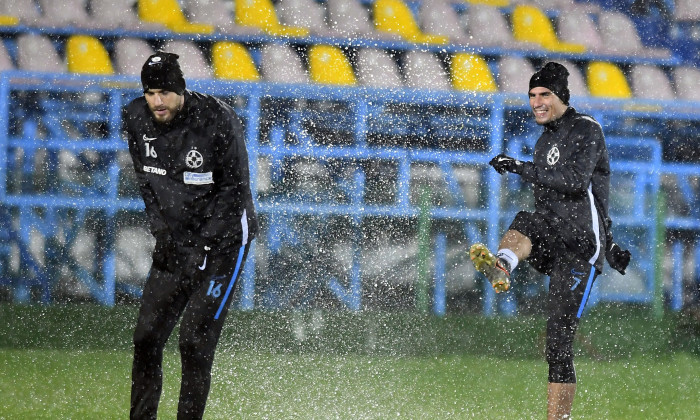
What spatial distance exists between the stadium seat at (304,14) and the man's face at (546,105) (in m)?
7.99

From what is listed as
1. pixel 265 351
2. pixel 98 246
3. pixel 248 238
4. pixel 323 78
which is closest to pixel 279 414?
pixel 248 238

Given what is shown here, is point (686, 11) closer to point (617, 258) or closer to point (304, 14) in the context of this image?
point (304, 14)

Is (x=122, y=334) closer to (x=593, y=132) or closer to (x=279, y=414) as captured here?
(x=279, y=414)

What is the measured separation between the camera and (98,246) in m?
11.4

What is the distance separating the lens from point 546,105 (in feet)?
16.4

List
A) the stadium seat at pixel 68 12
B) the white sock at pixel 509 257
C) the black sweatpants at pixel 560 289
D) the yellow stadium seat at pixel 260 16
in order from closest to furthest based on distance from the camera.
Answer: the black sweatpants at pixel 560 289
the white sock at pixel 509 257
the stadium seat at pixel 68 12
the yellow stadium seat at pixel 260 16

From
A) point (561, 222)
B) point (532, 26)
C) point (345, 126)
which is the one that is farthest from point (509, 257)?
point (532, 26)

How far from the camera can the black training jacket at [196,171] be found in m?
4.21

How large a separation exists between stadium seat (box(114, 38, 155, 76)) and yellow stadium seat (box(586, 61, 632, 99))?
16.7 feet

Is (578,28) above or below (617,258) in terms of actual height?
above

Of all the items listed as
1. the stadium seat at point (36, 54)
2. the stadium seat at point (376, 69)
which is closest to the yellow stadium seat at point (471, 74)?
the stadium seat at point (376, 69)

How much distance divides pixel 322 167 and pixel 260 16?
6.67 ft

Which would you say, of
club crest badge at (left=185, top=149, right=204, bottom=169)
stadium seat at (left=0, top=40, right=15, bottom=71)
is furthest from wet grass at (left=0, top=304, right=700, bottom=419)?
stadium seat at (left=0, top=40, right=15, bottom=71)

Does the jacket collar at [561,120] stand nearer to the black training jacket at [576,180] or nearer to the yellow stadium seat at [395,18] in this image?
the black training jacket at [576,180]
